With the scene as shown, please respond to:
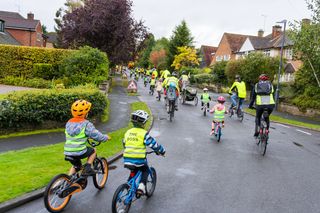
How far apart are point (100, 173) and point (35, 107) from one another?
5916 mm

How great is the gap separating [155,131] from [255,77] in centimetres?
2052

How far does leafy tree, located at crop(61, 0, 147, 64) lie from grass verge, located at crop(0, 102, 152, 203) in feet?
60.1

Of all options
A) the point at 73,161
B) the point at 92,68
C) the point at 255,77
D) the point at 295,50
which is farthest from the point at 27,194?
the point at 255,77

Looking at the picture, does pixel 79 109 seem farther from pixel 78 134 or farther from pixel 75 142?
pixel 75 142

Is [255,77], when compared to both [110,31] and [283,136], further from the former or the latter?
[283,136]

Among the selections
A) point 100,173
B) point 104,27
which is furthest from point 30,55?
point 100,173

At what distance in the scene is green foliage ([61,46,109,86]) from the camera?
1902 cm

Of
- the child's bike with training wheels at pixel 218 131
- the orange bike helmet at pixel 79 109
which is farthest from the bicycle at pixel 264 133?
the orange bike helmet at pixel 79 109

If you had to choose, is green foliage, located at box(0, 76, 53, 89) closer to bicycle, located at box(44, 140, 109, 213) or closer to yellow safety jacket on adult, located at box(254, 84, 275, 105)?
yellow safety jacket on adult, located at box(254, 84, 275, 105)

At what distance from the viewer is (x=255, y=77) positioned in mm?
30859

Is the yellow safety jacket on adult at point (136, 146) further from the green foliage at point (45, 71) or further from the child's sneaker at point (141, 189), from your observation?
the green foliage at point (45, 71)

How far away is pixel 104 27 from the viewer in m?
26.7

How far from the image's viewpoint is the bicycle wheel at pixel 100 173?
6.22m

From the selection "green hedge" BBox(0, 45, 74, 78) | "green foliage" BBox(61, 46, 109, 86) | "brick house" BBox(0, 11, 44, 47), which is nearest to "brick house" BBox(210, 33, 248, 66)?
"brick house" BBox(0, 11, 44, 47)
